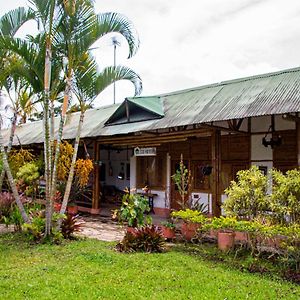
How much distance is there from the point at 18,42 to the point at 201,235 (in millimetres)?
5921

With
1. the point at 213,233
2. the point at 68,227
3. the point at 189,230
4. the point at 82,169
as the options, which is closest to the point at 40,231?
the point at 68,227

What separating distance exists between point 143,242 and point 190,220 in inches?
42.9

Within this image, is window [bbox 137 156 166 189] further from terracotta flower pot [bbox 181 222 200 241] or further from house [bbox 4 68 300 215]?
terracotta flower pot [bbox 181 222 200 241]

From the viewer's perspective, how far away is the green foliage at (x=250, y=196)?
275 inches

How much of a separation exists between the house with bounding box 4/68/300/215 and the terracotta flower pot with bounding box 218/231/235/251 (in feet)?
6.70

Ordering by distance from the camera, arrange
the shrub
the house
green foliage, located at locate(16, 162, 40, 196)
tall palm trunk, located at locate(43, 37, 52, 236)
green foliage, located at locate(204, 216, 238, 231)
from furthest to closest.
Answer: green foliage, located at locate(16, 162, 40, 196), the house, the shrub, tall palm trunk, located at locate(43, 37, 52, 236), green foliage, located at locate(204, 216, 238, 231)

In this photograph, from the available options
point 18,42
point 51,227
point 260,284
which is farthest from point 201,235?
point 18,42

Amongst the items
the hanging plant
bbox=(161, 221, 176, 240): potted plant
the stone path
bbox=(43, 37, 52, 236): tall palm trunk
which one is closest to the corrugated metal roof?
the hanging plant

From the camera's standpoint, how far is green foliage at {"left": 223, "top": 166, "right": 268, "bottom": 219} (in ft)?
23.0

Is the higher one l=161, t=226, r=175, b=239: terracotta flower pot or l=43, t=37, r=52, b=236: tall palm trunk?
l=43, t=37, r=52, b=236: tall palm trunk

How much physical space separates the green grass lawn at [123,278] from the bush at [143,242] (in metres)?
0.29

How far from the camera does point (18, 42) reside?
28.0ft

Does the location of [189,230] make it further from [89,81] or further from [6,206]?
[6,206]

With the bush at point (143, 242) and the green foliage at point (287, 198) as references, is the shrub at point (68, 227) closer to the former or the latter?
the bush at point (143, 242)
